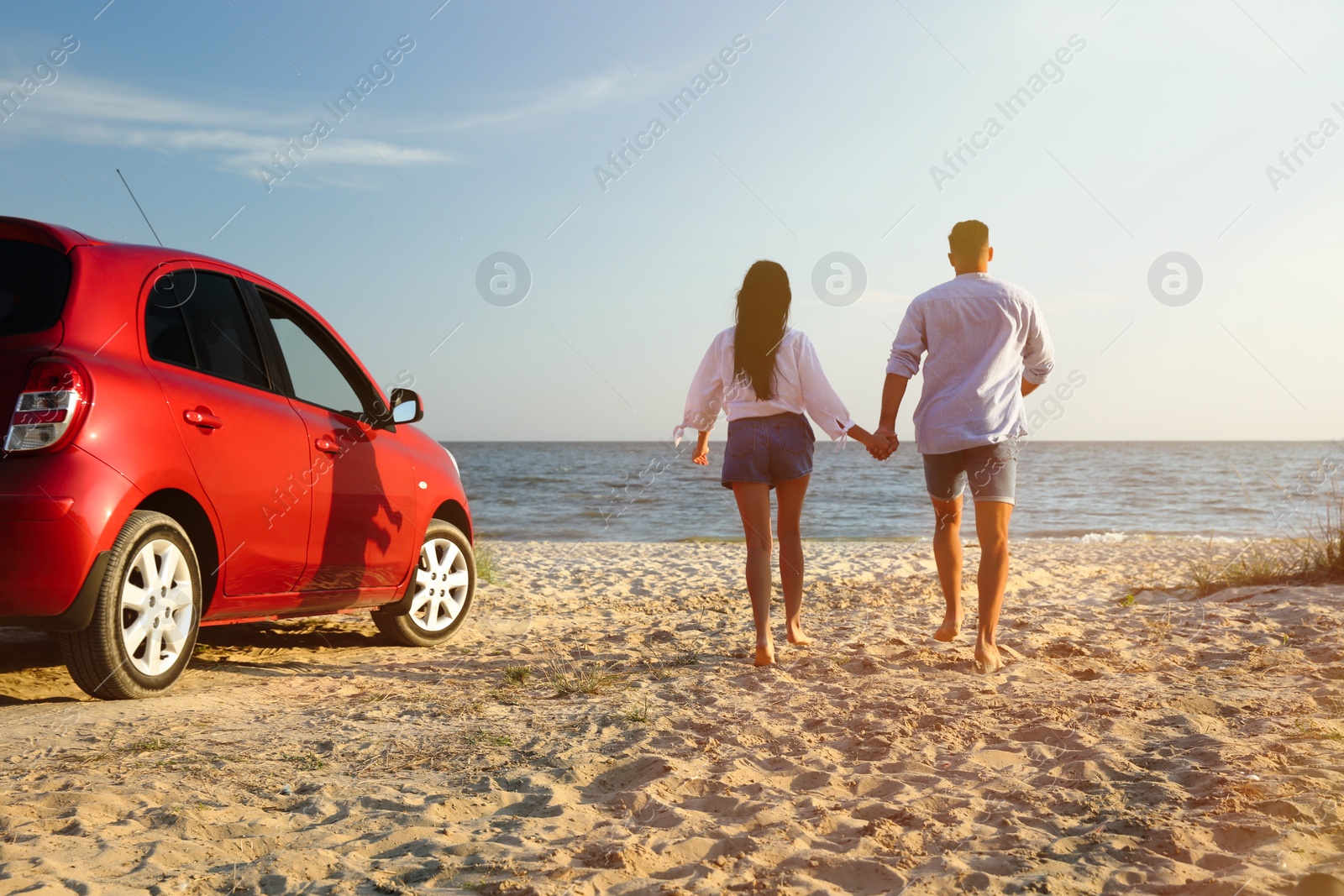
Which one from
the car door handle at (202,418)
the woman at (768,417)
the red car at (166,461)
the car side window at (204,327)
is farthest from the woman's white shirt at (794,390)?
the car door handle at (202,418)

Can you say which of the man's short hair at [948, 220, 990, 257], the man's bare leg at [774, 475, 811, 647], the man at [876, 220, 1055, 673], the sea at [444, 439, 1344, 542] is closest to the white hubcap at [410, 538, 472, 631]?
the man's bare leg at [774, 475, 811, 647]

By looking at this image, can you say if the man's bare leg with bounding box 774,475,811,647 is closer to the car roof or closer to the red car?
the red car

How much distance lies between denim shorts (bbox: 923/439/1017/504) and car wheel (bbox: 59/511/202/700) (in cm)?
323

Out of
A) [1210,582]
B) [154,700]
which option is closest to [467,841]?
[154,700]

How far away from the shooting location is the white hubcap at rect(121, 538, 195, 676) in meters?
3.56

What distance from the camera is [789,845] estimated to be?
7.69 feet

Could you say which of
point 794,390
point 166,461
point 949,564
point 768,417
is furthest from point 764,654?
point 166,461

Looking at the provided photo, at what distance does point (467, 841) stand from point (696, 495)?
2459 centimetres

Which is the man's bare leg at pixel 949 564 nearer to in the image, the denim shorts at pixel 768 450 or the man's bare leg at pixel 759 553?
the denim shorts at pixel 768 450

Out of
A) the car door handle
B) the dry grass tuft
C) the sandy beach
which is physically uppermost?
the car door handle

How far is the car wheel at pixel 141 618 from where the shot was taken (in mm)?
3439

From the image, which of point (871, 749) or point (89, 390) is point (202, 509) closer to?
Answer: point (89, 390)

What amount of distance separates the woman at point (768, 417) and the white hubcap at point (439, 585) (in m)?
1.86

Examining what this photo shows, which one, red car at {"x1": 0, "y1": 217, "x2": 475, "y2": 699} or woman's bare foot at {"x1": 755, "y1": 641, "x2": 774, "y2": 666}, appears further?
woman's bare foot at {"x1": 755, "y1": 641, "x2": 774, "y2": 666}
